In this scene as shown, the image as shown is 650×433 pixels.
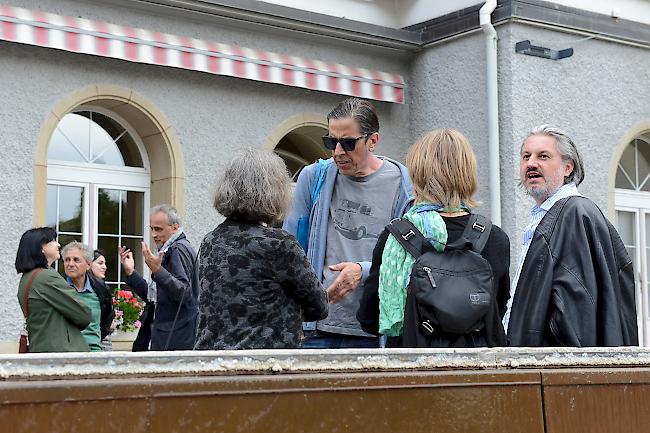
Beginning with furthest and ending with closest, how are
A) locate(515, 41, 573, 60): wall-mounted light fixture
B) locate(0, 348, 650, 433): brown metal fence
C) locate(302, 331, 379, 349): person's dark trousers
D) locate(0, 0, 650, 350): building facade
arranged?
locate(515, 41, 573, 60): wall-mounted light fixture → locate(0, 0, 650, 350): building facade → locate(302, 331, 379, 349): person's dark trousers → locate(0, 348, 650, 433): brown metal fence

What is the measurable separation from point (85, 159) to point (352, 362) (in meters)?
8.80

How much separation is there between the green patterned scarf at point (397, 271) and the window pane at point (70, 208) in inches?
274

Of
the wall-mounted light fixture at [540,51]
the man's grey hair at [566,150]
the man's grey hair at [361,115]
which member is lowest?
the man's grey hair at [566,150]

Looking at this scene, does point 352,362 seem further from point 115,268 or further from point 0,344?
point 115,268

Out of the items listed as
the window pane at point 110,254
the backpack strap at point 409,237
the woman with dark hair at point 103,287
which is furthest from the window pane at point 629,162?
the backpack strap at point 409,237

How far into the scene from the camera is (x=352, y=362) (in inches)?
60.0

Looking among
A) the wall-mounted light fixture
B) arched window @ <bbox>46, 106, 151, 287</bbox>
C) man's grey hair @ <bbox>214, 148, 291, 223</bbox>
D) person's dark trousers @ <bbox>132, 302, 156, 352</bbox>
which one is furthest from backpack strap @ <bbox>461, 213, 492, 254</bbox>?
the wall-mounted light fixture

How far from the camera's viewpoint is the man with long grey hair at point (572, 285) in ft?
10.9

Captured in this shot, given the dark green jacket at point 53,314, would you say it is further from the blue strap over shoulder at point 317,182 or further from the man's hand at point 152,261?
the blue strap over shoulder at point 317,182

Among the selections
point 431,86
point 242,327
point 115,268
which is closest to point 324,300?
point 242,327

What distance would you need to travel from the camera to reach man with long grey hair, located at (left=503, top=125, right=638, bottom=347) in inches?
131

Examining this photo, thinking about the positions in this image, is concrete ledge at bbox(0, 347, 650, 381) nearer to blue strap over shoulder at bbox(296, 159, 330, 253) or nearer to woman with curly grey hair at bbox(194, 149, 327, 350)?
woman with curly grey hair at bbox(194, 149, 327, 350)

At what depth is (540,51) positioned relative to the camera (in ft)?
36.6

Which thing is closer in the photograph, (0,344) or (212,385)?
(212,385)
